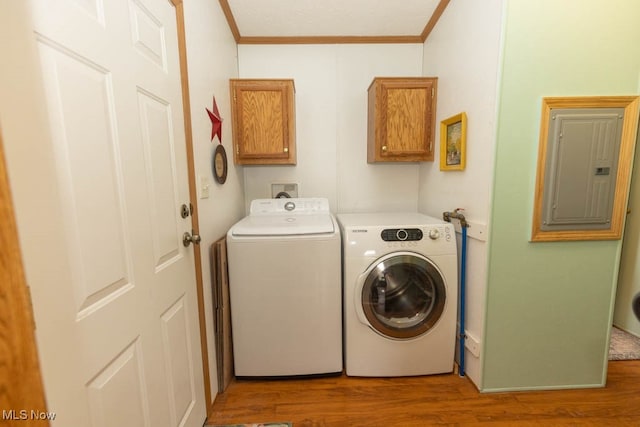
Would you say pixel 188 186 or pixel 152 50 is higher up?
pixel 152 50

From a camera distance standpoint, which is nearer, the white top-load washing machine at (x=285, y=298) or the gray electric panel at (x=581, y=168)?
the gray electric panel at (x=581, y=168)

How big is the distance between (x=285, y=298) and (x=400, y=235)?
0.79m

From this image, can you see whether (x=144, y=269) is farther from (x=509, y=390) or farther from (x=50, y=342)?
(x=509, y=390)

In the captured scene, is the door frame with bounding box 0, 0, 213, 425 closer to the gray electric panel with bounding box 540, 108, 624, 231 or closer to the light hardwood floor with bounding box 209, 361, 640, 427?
the light hardwood floor with bounding box 209, 361, 640, 427

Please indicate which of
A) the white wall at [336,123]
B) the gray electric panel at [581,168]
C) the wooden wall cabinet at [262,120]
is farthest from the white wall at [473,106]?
the wooden wall cabinet at [262,120]

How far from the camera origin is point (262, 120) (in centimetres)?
200

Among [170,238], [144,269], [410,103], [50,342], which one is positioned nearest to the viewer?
[50,342]

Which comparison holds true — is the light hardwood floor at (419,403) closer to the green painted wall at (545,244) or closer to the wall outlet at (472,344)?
the green painted wall at (545,244)

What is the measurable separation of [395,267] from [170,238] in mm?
1219

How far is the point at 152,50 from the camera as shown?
3.26 feet

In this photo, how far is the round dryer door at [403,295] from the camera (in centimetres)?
160

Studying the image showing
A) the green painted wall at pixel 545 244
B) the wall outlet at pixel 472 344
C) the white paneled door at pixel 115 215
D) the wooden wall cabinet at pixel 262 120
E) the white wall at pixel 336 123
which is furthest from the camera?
the white wall at pixel 336 123

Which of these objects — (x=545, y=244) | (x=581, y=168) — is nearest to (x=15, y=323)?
(x=545, y=244)

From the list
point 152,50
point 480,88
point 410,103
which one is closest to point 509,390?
point 480,88
